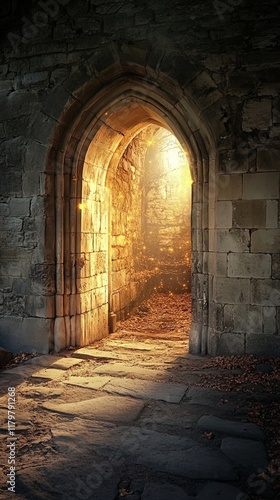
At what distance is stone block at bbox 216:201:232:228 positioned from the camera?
399cm

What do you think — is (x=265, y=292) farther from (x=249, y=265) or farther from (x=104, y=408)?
(x=104, y=408)

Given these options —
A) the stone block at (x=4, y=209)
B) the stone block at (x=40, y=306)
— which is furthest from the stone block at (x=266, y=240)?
the stone block at (x=4, y=209)

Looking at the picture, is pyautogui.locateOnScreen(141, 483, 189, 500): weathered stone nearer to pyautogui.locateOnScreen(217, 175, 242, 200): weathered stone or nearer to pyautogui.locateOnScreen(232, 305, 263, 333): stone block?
pyautogui.locateOnScreen(232, 305, 263, 333): stone block

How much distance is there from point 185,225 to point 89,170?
443cm

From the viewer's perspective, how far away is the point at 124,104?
471 centimetres

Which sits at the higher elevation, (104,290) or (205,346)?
(104,290)

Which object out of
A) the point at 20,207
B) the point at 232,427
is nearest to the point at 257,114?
the point at 20,207

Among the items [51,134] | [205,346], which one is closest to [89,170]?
[51,134]

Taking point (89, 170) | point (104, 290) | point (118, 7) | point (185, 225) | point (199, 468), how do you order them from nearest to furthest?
1. point (199, 468)
2. point (118, 7)
3. point (89, 170)
4. point (104, 290)
5. point (185, 225)

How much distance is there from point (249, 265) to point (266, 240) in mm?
314

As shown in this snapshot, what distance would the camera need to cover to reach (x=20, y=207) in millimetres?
4508

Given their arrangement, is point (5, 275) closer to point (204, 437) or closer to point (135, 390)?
point (135, 390)

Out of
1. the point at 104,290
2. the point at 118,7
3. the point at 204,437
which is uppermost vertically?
the point at 118,7

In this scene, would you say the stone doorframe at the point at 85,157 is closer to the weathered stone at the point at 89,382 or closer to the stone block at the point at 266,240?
the stone block at the point at 266,240
